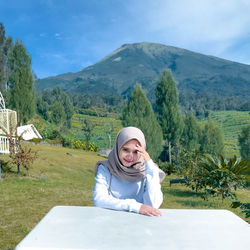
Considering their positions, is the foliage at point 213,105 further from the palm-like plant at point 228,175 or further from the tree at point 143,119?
the palm-like plant at point 228,175

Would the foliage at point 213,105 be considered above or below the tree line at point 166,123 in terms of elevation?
above

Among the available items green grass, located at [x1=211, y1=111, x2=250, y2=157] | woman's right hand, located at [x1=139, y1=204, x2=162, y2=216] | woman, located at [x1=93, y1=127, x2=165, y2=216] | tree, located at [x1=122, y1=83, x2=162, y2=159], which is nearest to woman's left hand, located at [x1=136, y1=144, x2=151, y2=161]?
woman, located at [x1=93, y1=127, x2=165, y2=216]

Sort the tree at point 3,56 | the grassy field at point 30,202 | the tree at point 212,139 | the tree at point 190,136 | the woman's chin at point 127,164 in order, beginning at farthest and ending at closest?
the tree at point 212,139, the tree at point 190,136, the tree at point 3,56, the grassy field at point 30,202, the woman's chin at point 127,164

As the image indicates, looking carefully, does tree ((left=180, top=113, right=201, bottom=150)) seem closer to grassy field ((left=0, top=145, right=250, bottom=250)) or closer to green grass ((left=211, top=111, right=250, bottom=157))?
green grass ((left=211, top=111, right=250, bottom=157))

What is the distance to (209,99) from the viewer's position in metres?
111

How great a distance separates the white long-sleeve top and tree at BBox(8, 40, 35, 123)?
22.7m

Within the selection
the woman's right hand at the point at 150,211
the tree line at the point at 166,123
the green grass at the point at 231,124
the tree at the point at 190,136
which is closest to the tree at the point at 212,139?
the tree line at the point at 166,123

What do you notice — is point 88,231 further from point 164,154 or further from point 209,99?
point 209,99

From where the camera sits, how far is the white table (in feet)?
3.72

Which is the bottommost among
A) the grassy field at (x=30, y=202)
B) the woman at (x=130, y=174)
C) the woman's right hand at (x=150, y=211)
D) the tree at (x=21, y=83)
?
the grassy field at (x=30, y=202)

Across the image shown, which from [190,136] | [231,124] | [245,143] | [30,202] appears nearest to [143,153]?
[30,202]

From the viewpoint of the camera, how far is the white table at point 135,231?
113 cm

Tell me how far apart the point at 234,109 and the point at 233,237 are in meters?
109

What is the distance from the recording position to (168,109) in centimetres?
2742
